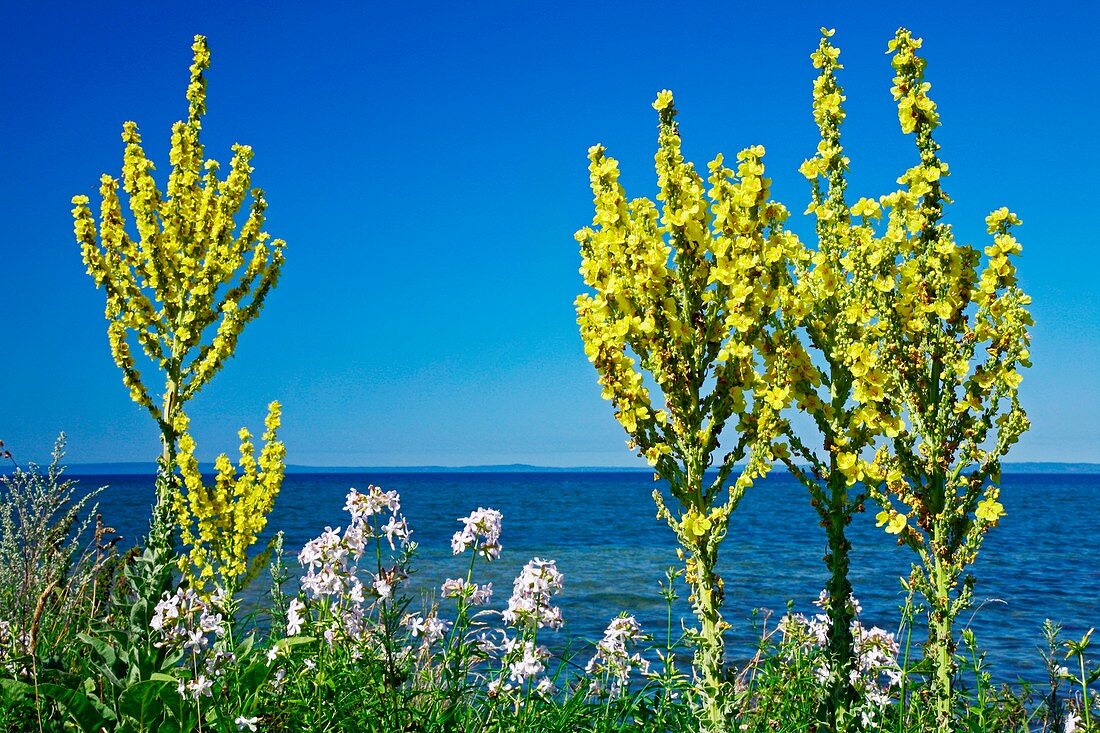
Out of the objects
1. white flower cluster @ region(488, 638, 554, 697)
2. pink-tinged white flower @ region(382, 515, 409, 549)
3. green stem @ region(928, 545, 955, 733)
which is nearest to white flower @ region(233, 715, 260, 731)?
pink-tinged white flower @ region(382, 515, 409, 549)

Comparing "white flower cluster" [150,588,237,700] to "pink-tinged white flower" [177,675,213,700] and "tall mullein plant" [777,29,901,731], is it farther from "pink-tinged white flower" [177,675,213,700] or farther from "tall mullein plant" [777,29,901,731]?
"tall mullein plant" [777,29,901,731]

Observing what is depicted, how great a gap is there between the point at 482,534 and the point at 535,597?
1.53 ft

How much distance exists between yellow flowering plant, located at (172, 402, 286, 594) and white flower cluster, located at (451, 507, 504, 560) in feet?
13.1

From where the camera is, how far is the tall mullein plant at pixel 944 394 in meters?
4.18

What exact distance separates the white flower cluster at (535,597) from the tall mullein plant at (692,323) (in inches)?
26.3

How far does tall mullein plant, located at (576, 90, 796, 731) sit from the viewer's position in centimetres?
405

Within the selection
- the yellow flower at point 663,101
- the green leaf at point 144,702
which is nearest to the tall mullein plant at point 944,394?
the yellow flower at point 663,101

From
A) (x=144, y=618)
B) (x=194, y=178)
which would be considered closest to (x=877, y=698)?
(x=144, y=618)

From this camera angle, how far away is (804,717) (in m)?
4.82

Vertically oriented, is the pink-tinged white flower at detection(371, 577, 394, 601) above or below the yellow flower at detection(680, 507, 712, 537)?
below

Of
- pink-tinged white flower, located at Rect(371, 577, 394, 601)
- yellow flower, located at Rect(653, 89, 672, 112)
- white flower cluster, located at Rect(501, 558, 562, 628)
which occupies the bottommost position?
white flower cluster, located at Rect(501, 558, 562, 628)

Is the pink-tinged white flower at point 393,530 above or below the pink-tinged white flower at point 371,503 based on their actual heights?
below

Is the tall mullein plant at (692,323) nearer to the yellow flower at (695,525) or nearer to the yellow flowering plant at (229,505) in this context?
the yellow flower at (695,525)

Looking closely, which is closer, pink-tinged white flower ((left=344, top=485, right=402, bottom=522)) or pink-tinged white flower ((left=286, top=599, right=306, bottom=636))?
pink-tinged white flower ((left=344, top=485, right=402, bottom=522))
